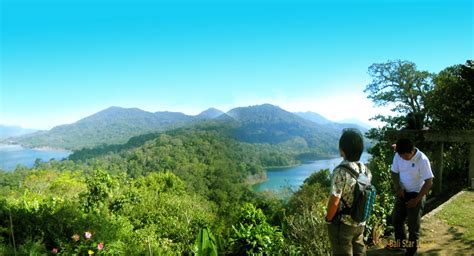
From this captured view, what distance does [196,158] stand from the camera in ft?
237

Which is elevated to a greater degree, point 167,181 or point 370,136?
point 370,136

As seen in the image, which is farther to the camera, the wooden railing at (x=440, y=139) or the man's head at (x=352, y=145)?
the wooden railing at (x=440, y=139)

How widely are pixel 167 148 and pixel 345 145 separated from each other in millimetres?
76473

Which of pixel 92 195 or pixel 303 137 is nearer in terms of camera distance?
pixel 92 195

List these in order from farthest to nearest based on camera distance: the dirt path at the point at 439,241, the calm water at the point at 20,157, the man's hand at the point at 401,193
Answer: the calm water at the point at 20,157
the dirt path at the point at 439,241
the man's hand at the point at 401,193

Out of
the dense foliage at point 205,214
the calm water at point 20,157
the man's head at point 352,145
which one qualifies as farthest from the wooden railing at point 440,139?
the calm water at point 20,157

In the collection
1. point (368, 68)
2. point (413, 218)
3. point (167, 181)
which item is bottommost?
point (167, 181)

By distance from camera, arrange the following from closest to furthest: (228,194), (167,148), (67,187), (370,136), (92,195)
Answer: (370,136) → (92,195) → (67,187) → (228,194) → (167,148)

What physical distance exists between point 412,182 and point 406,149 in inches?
13.4

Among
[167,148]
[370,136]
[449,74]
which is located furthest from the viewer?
[167,148]

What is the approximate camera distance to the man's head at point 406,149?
10.5ft

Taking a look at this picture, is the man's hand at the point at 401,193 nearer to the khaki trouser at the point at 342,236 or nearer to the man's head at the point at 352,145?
the khaki trouser at the point at 342,236

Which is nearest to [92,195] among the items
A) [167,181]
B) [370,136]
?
[167,181]

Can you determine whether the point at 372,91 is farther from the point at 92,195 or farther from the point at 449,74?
the point at 92,195
